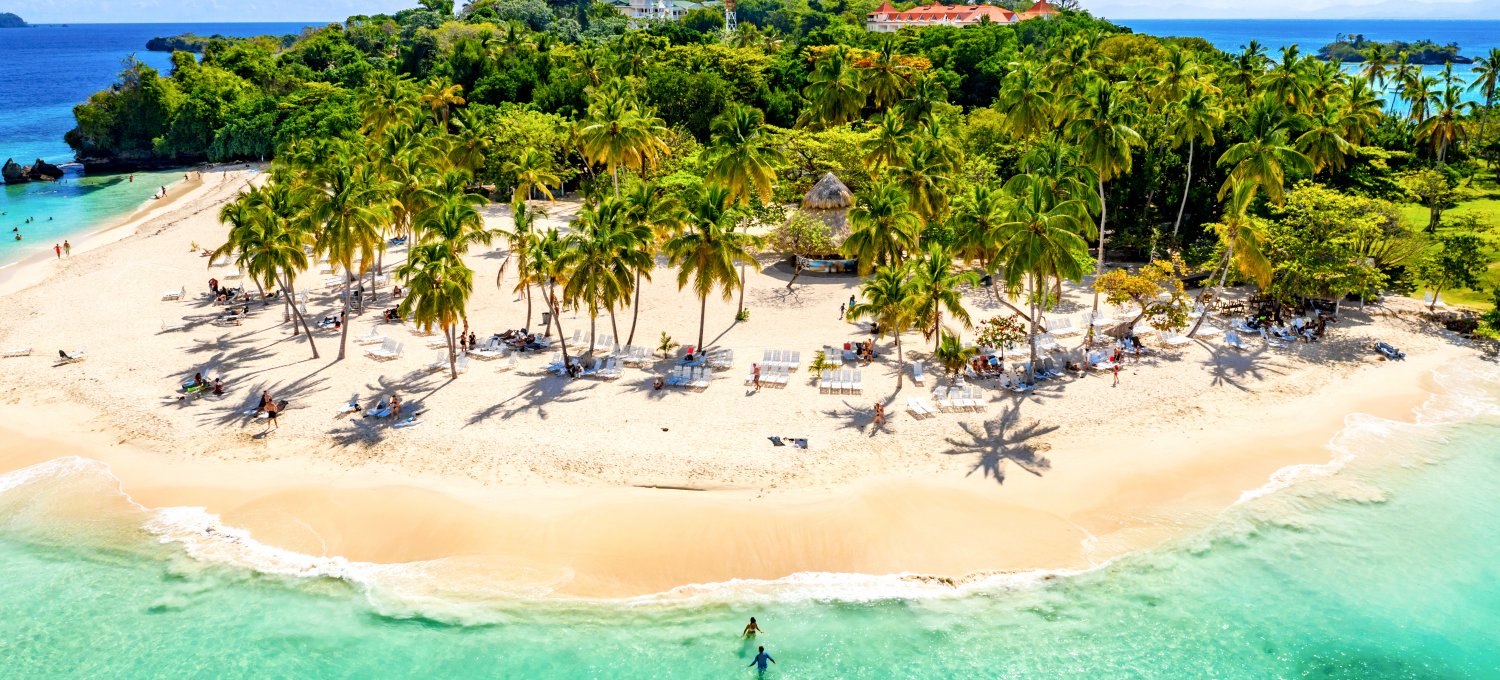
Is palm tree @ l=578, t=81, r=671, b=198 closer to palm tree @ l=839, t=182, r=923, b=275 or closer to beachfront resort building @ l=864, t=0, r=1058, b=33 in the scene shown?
palm tree @ l=839, t=182, r=923, b=275

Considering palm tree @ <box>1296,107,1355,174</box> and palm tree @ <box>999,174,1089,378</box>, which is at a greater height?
palm tree @ <box>1296,107,1355,174</box>

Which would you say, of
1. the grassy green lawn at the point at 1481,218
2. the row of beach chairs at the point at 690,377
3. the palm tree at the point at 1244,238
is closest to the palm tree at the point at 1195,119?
the palm tree at the point at 1244,238

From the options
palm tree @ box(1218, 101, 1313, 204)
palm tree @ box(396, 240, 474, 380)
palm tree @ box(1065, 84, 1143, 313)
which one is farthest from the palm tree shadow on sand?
Result: palm tree @ box(396, 240, 474, 380)

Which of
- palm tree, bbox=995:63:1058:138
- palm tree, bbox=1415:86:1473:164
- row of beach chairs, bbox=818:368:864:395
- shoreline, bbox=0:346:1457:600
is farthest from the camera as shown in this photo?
palm tree, bbox=1415:86:1473:164

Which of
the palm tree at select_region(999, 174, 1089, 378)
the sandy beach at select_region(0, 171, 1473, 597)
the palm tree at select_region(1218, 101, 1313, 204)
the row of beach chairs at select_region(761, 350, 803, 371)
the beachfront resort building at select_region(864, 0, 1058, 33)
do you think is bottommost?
the sandy beach at select_region(0, 171, 1473, 597)

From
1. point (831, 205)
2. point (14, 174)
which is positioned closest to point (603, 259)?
point (831, 205)

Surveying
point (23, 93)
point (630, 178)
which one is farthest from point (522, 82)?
point (23, 93)
